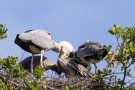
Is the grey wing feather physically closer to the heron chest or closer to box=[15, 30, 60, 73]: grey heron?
box=[15, 30, 60, 73]: grey heron

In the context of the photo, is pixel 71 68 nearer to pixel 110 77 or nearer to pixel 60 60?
pixel 60 60

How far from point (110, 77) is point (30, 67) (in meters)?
2.59

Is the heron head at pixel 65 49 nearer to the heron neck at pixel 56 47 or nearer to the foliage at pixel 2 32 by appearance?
the heron neck at pixel 56 47

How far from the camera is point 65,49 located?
376 inches

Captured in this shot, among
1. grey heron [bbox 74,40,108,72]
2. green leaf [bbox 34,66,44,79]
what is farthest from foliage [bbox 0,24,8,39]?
grey heron [bbox 74,40,108,72]

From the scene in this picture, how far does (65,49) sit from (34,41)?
3.33 ft

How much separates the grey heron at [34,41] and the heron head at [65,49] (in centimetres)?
53

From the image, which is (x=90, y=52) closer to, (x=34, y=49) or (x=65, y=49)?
(x=34, y=49)

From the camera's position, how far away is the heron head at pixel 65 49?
9509mm

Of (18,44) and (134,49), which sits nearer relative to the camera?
(134,49)

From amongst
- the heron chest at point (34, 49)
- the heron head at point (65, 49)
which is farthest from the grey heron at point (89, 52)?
the heron head at point (65, 49)

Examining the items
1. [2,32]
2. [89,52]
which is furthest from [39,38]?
[2,32]

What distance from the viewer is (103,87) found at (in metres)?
6.57

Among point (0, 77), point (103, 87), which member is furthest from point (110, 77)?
point (0, 77)
